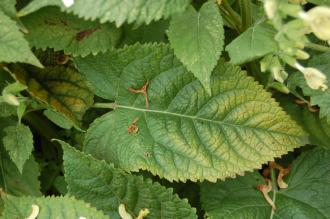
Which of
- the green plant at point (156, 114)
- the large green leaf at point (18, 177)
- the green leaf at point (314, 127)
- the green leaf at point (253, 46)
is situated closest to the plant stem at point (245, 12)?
the green plant at point (156, 114)

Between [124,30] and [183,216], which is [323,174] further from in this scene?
[124,30]

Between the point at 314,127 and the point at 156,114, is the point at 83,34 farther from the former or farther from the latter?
the point at 314,127

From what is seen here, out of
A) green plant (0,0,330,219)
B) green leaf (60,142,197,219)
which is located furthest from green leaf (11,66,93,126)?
green leaf (60,142,197,219)

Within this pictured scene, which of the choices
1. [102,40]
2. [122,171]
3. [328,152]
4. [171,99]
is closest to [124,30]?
[102,40]

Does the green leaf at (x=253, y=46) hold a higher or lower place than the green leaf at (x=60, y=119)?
higher

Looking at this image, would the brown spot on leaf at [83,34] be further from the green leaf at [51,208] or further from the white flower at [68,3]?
the green leaf at [51,208]

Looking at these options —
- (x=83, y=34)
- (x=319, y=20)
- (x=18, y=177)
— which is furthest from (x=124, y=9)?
(x=18, y=177)

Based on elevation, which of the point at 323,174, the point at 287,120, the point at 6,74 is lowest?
the point at 323,174
